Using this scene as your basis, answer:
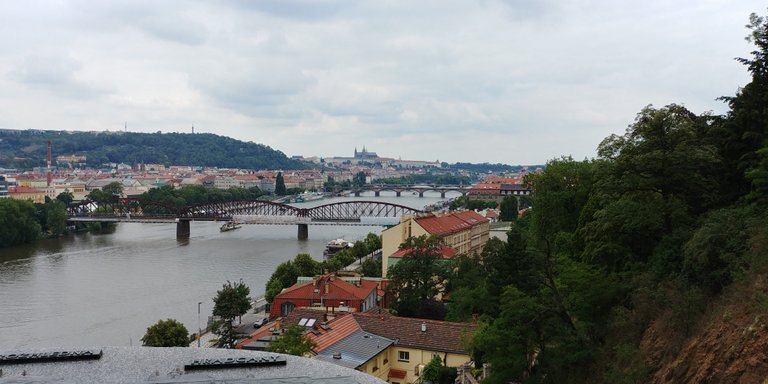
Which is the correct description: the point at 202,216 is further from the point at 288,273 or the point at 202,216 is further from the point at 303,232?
the point at 288,273

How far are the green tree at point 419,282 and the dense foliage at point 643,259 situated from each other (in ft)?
23.9

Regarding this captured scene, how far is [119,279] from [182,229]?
2502 cm

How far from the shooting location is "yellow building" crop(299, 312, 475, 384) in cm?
1538

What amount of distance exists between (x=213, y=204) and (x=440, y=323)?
2201 inches

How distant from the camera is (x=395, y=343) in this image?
16.4 metres

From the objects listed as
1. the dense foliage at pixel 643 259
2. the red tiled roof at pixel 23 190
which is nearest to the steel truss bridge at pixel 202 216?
the red tiled roof at pixel 23 190

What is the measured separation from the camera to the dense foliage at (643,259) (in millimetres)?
10211

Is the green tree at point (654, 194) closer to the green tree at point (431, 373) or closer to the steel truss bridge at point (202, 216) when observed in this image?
the green tree at point (431, 373)

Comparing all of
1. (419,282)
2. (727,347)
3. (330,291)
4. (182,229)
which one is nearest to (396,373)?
(419,282)

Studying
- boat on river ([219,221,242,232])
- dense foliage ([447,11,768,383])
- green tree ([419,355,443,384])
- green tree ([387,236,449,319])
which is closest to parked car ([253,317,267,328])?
green tree ([387,236,449,319])

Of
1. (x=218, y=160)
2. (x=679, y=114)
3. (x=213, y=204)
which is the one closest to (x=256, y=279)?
(x=679, y=114)

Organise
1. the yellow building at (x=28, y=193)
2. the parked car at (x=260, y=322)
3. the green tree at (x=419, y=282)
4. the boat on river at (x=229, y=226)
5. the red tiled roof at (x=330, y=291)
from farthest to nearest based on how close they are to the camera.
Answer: the yellow building at (x=28, y=193), the boat on river at (x=229, y=226), the red tiled roof at (x=330, y=291), the parked car at (x=260, y=322), the green tree at (x=419, y=282)

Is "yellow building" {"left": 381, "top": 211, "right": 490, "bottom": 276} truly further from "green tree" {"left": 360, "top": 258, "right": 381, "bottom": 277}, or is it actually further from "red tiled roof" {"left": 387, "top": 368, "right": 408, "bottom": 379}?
"red tiled roof" {"left": 387, "top": 368, "right": 408, "bottom": 379}

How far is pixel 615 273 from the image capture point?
42.9 ft
